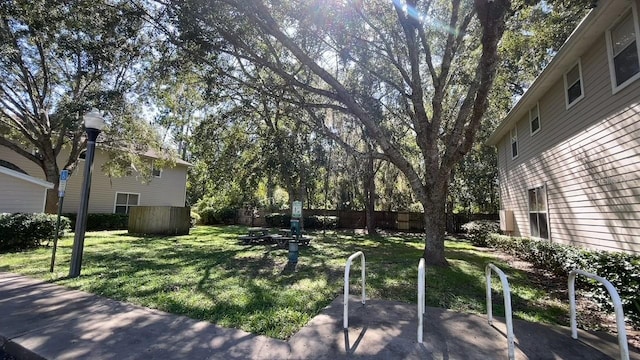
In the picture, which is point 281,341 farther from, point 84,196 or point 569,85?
point 569,85

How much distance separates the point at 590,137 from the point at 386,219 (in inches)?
702

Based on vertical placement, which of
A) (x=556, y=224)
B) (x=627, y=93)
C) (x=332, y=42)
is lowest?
(x=556, y=224)

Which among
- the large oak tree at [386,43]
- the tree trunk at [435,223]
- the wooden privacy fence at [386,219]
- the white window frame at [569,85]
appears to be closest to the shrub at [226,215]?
the wooden privacy fence at [386,219]

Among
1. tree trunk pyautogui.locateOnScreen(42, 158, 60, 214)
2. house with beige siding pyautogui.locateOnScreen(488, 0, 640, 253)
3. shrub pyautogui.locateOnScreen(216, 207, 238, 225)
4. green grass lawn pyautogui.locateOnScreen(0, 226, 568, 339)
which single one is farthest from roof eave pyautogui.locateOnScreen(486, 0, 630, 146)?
shrub pyautogui.locateOnScreen(216, 207, 238, 225)

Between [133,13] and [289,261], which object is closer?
[133,13]

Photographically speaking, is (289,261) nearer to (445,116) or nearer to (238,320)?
(238,320)

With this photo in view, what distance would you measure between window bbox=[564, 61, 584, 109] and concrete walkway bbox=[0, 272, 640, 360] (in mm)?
5898

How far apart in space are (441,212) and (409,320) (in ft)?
15.0

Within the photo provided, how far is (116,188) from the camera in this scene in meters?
18.6

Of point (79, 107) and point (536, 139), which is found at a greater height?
point (79, 107)

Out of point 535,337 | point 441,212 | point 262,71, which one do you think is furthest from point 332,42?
point 535,337

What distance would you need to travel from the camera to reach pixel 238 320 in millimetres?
4094

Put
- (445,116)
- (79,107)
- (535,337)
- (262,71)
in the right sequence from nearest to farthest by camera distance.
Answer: (535,337)
(79,107)
(262,71)
(445,116)

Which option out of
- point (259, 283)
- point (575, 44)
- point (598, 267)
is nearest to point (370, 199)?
point (575, 44)
